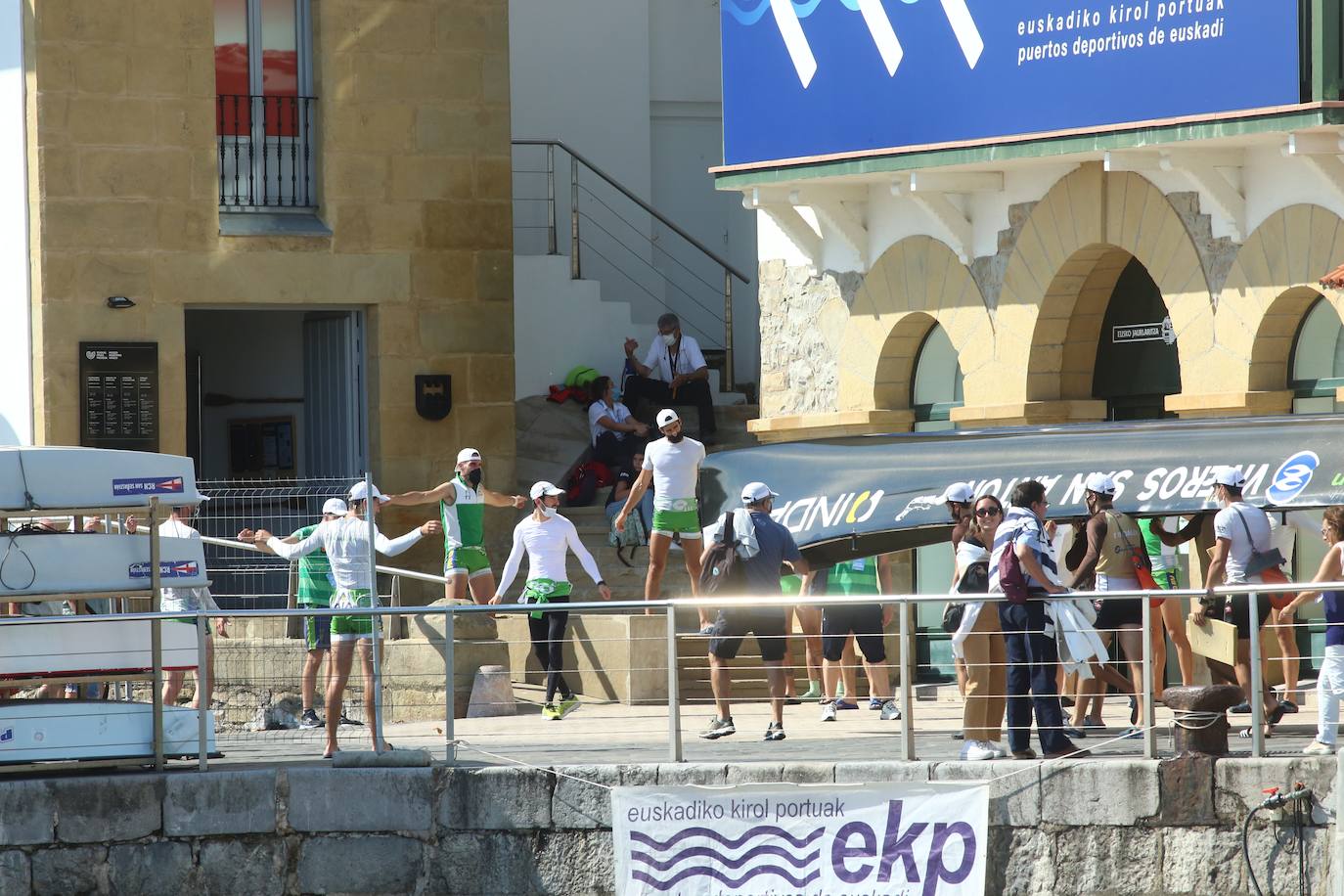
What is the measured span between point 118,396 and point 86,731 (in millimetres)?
8272

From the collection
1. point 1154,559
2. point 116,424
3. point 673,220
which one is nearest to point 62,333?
point 116,424

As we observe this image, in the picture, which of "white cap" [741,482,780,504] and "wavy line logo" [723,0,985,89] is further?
"wavy line logo" [723,0,985,89]

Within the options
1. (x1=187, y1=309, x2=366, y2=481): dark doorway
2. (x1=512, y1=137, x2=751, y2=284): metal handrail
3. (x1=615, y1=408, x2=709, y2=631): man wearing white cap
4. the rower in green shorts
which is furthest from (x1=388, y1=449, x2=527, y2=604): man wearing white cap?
(x1=512, y1=137, x2=751, y2=284): metal handrail

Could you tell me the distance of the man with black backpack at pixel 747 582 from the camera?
14805 millimetres

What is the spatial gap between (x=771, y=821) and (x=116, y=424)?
10.2m

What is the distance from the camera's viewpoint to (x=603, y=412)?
73.5 ft

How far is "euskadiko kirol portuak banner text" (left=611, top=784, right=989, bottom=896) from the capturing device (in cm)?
1350

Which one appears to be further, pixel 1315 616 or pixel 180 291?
pixel 180 291

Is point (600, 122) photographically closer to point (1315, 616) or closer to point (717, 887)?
point (1315, 616)

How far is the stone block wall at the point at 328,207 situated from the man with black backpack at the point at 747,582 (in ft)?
25.3

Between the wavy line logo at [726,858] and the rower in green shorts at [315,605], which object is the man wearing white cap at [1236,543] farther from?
the rower in green shorts at [315,605]

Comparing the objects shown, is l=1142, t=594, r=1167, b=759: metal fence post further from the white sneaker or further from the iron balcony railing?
the iron balcony railing

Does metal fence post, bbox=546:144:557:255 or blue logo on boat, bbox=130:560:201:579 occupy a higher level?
metal fence post, bbox=546:144:557:255

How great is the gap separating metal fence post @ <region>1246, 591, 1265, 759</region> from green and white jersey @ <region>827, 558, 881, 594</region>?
3829 millimetres
